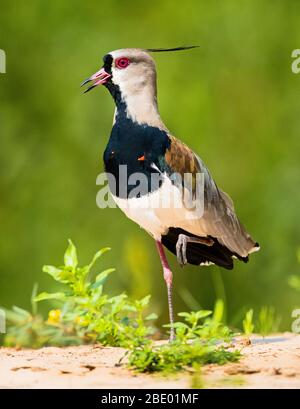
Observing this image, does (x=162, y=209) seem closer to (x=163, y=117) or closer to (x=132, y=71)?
(x=132, y=71)

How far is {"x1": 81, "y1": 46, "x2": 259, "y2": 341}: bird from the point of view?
5.11 meters

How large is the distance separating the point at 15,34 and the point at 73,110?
0.98m

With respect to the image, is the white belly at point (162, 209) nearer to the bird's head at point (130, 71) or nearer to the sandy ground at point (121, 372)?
the bird's head at point (130, 71)

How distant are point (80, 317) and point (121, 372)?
0.59 metres

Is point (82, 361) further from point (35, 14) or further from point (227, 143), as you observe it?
point (35, 14)

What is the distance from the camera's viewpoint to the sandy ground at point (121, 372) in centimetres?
413

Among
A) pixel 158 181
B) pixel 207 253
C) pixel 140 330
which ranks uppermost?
pixel 158 181

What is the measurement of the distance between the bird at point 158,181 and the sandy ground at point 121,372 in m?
0.57

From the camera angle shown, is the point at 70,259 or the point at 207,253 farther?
the point at 207,253

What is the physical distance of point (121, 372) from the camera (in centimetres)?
435

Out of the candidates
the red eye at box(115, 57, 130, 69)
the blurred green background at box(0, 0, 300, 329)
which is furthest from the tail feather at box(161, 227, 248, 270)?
the blurred green background at box(0, 0, 300, 329)

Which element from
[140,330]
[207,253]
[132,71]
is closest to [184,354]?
[140,330]

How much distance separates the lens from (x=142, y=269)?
20.4 feet
